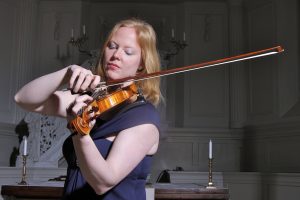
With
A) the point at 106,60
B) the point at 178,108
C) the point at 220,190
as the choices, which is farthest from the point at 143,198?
the point at 178,108

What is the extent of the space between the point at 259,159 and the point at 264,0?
184cm

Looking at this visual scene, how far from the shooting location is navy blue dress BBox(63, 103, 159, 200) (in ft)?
3.74

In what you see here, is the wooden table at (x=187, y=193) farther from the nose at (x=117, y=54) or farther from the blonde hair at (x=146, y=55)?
the nose at (x=117, y=54)

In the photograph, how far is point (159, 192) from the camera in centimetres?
300

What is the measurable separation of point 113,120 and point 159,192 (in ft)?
6.22

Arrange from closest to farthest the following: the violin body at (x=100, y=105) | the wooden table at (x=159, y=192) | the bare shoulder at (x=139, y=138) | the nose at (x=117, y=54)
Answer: the violin body at (x=100, y=105) → the bare shoulder at (x=139, y=138) → the nose at (x=117, y=54) → the wooden table at (x=159, y=192)

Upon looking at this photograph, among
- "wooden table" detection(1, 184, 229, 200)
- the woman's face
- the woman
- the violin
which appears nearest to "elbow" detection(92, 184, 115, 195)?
the woman

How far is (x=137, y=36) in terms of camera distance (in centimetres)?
125

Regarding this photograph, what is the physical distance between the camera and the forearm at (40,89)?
1206 mm

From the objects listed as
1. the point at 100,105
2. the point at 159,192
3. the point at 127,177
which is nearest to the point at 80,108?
the point at 100,105

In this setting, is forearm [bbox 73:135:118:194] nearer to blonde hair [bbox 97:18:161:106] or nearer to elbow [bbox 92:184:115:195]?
elbow [bbox 92:184:115:195]

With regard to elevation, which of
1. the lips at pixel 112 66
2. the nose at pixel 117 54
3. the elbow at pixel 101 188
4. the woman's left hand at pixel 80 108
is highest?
the nose at pixel 117 54

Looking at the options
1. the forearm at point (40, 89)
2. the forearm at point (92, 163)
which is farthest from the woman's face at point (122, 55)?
the forearm at point (92, 163)

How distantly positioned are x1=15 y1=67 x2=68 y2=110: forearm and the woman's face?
11cm
